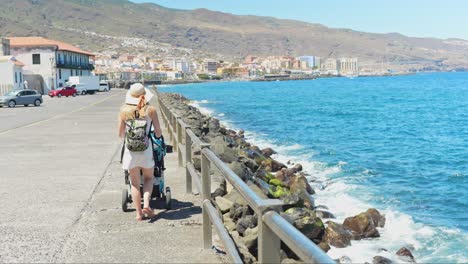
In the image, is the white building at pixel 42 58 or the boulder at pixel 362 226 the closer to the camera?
the boulder at pixel 362 226

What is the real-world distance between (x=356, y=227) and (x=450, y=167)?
11337 millimetres

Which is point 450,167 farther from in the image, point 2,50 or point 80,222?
point 2,50

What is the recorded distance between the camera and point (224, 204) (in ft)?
25.7

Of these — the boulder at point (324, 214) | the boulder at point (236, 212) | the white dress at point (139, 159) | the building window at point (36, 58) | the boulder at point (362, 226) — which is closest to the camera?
the white dress at point (139, 159)

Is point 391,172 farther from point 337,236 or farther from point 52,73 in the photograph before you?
point 52,73

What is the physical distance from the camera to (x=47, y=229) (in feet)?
20.4

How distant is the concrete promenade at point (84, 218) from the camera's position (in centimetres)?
536

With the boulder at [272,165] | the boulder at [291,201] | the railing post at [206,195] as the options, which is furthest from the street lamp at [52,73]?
the railing post at [206,195]

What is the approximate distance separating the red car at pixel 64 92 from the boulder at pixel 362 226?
5119 centimetres

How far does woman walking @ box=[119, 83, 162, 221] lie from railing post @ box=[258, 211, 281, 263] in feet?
10.6

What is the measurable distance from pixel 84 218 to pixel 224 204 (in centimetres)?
201

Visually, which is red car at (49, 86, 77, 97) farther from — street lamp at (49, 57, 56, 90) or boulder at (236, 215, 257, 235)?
boulder at (236, 215, 257, 235)

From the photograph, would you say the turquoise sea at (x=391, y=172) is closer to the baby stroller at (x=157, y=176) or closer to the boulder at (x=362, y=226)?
the boulder at (x=362, y=226)

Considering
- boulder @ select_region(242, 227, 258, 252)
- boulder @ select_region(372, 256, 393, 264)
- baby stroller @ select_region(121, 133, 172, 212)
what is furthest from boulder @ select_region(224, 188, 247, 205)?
boulder @ select_region(372, 256, 393, 264)
